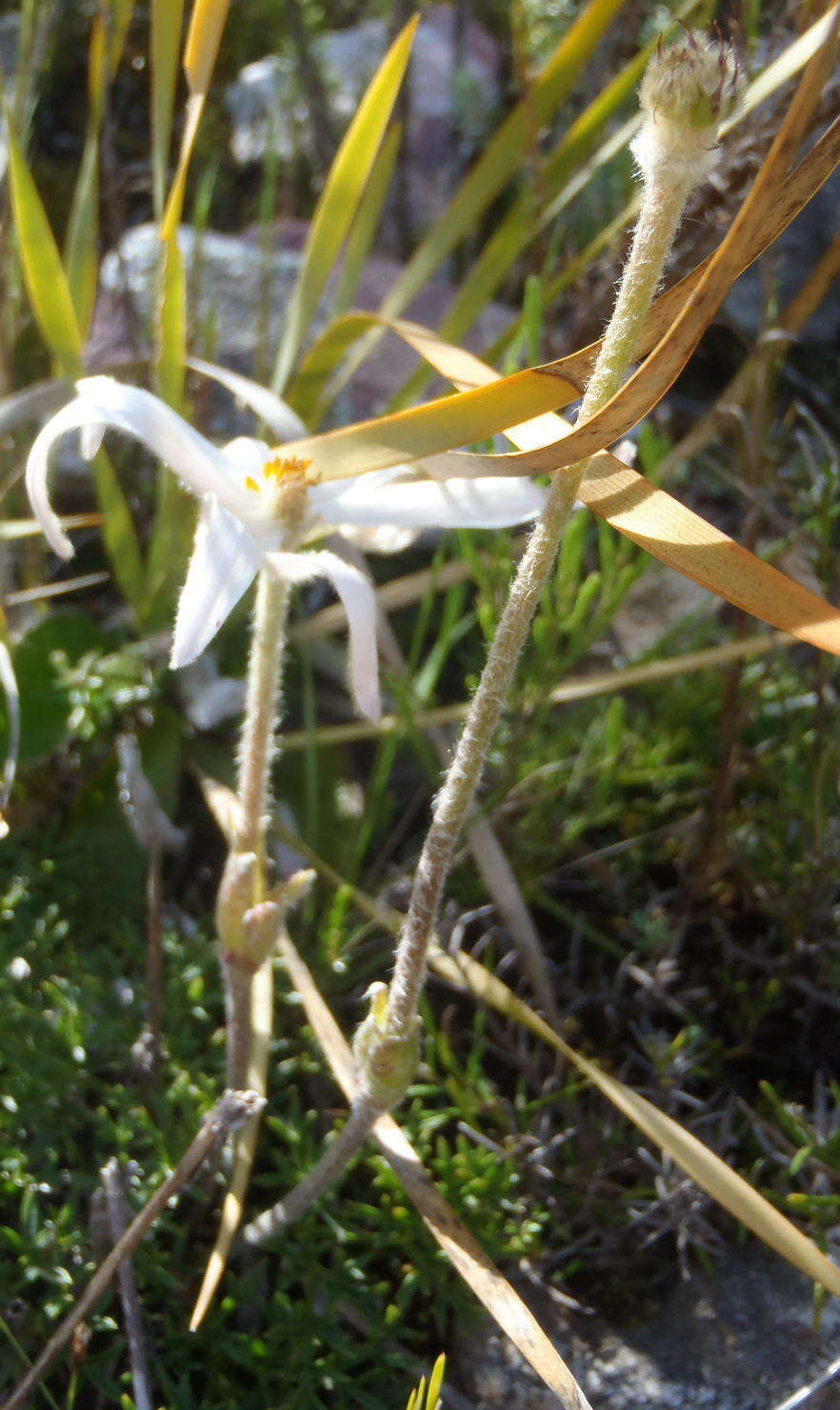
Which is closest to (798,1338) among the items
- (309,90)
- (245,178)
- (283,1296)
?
(283,1296)

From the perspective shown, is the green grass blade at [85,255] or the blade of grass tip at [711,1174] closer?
the blade of grass tip at [711,1174]

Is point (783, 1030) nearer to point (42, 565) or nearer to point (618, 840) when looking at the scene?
point (618, 840)

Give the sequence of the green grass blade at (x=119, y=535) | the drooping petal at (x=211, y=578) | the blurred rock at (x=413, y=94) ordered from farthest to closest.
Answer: the blurred rock at (x=413, y=94) < the green grass blade at (x=119, y=535) < the drooping petal at (x=211, y=578)

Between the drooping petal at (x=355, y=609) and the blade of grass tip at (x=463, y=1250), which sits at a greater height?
the drooping petal at (x=355, y=609)

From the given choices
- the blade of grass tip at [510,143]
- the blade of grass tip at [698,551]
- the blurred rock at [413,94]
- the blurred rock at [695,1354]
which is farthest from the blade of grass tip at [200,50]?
the blurred rock at [413,94]

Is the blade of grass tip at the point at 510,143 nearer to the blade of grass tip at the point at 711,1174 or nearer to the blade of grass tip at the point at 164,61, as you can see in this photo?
the blade of grass tip at the point at 164,61

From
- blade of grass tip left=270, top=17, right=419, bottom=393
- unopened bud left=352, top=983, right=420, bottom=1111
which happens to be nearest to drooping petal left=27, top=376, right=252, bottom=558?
unopened bud left=352, top=983, right=420, bottom=1111

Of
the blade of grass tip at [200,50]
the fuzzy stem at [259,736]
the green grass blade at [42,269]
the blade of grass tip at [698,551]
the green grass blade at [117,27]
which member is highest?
the green grass blade at [117,27]
